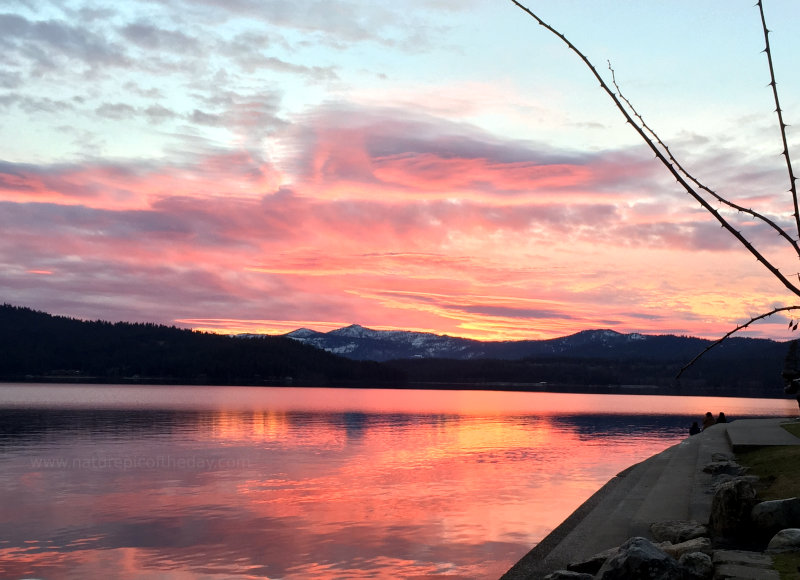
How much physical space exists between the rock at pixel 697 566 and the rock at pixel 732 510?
434cm

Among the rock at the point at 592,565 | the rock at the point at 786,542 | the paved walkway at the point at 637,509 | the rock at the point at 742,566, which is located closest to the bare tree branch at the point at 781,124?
the rock at the point at 742,566

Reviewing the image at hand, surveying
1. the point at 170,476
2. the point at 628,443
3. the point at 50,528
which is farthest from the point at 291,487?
the point at 628,443

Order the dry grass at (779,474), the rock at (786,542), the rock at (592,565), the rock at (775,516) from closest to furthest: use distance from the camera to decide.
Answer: the dry grass at (779,474)
the rock at (786,542)
the rock at (775,516)
the rock at (592,565)

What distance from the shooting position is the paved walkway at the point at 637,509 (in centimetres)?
2100

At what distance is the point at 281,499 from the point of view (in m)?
35.7

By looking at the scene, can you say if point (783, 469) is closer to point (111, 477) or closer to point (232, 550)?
point (232, 550)

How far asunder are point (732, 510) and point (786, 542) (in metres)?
3.28

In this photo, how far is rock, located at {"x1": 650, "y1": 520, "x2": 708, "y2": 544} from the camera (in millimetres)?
17906

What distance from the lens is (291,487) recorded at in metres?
39.4

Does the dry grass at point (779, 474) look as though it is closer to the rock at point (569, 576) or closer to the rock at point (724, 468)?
the rock at point (724, 468)

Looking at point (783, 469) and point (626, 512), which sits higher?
point (783, 469)

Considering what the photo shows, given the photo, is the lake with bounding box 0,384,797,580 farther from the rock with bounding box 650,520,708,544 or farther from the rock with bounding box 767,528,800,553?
the rock with bounding box 767,528,800,553

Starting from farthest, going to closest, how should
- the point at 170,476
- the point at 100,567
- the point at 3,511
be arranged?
the point at 170,476 < the point at 3,511 < the point at 100,567

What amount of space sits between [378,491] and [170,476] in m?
12.3
